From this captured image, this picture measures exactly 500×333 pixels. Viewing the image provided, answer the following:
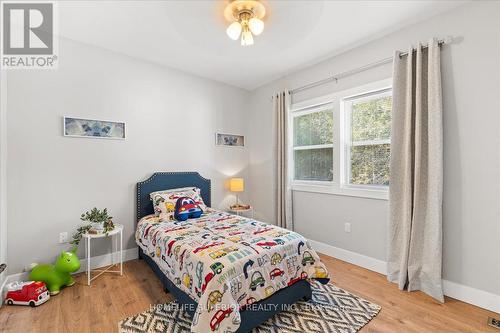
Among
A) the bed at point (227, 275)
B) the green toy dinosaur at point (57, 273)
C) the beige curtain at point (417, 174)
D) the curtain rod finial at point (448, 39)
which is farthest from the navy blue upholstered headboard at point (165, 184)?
the curtain rod finial at point (448, 39)

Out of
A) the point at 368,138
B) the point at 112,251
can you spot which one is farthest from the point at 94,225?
the point at 368,138

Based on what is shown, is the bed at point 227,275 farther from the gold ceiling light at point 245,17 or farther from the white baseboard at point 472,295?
the gold ceiling light at point 245,17

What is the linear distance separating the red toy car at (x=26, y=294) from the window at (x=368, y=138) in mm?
3461

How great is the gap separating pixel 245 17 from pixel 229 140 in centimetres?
247

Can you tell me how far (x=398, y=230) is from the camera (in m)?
2.50

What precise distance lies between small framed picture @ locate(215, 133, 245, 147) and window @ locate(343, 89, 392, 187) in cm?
191

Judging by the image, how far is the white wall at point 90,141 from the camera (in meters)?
2.47

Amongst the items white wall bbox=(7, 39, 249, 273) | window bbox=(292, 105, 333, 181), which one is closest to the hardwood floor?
white wall bbox=(7, 39, 249, 273)

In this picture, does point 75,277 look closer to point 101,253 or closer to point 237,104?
point 101,253

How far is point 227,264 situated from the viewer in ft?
5.53

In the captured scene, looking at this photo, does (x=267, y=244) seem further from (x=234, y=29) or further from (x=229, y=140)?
(x=229, y=140)

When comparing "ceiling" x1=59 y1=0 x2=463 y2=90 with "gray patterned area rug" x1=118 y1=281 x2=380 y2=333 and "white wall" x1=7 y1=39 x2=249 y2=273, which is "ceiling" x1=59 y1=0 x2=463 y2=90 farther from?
"gray patterned area rug" x1=118 y1=281 x2=380 y2=333

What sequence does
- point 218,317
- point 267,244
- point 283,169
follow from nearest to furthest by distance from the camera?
point 218,317, point 267,244, point 283,169

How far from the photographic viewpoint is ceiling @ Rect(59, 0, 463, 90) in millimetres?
2021
